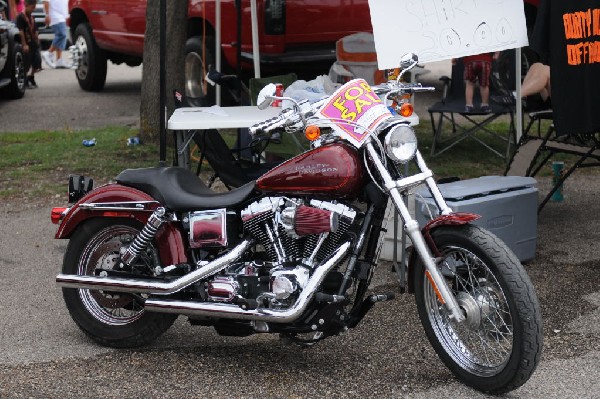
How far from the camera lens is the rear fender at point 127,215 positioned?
4.98 metres

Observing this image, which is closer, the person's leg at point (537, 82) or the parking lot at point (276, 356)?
the parking lot at point (276, 356)

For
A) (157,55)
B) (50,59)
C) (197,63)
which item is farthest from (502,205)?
(50,59)

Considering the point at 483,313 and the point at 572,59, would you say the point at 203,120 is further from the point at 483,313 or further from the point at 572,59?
the point at 483,313

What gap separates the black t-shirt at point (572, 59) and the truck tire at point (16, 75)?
8.83 meters

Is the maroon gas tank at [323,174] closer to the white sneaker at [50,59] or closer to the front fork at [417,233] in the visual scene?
the front fork at [417,233]

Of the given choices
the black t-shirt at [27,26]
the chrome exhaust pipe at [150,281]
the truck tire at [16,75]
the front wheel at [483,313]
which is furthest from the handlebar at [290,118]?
the black t-shirt at [27,26]

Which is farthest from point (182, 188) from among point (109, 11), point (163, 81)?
point (109, 11)

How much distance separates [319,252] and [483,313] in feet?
2.47

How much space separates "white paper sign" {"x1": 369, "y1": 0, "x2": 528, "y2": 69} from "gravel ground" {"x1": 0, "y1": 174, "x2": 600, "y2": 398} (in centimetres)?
136

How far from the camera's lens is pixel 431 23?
20.4ft

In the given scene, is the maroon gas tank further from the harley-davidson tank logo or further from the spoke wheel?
the spoke wheel

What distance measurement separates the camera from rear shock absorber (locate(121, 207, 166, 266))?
4.92 meters

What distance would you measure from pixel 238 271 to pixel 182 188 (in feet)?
1.63

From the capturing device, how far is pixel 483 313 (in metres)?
4.51
